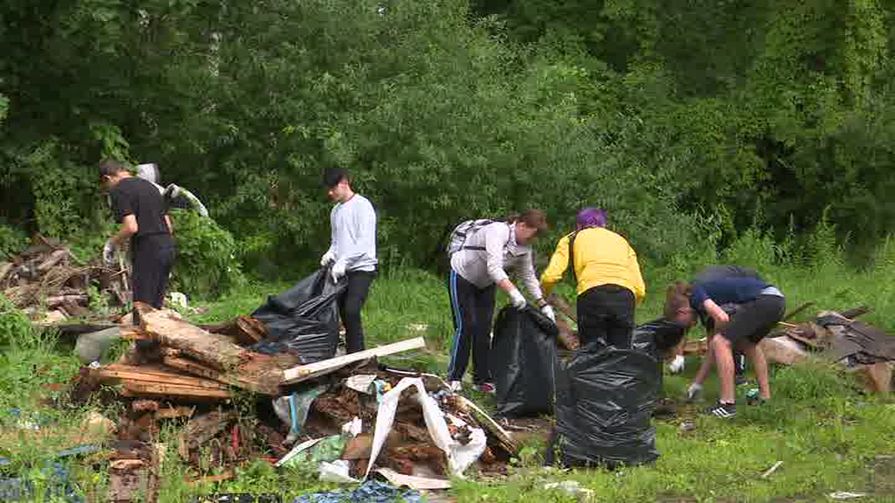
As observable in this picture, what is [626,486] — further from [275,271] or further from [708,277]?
[275,271]

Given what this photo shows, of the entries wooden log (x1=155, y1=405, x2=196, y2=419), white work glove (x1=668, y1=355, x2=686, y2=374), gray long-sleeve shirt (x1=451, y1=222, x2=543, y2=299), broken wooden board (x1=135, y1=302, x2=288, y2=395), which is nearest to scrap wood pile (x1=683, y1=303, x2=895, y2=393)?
white work glove (x1=668, y1=355, x2=686, y2=374)

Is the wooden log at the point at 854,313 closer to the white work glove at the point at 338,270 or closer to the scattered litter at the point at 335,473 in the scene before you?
the white work glove at the point at 338,270

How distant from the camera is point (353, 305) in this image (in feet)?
29.6

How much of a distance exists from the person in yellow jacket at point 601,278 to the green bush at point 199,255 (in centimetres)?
562

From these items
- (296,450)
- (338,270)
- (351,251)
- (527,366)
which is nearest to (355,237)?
(351,251)

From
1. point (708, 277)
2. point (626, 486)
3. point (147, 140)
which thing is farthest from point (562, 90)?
point (626, 486)

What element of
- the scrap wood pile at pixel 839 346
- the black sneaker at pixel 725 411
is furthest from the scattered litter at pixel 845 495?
the scrap wood pile at pixel 839 346

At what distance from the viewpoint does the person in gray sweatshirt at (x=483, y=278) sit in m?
8.60

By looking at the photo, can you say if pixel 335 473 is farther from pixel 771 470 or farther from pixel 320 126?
pixel 320 126

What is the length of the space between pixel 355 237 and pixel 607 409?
2.61 meters

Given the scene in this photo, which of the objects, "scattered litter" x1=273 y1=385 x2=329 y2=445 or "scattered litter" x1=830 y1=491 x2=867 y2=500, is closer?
"scattered litter" x1=830 y1=491 x2=867 y2=500

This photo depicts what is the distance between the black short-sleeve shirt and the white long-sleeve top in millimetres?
1502

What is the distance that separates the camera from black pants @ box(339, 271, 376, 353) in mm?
9016

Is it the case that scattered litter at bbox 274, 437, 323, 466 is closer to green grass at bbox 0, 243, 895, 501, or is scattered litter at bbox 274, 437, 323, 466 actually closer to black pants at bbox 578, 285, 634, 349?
green grass at bbox 0, 243, 895, 501
